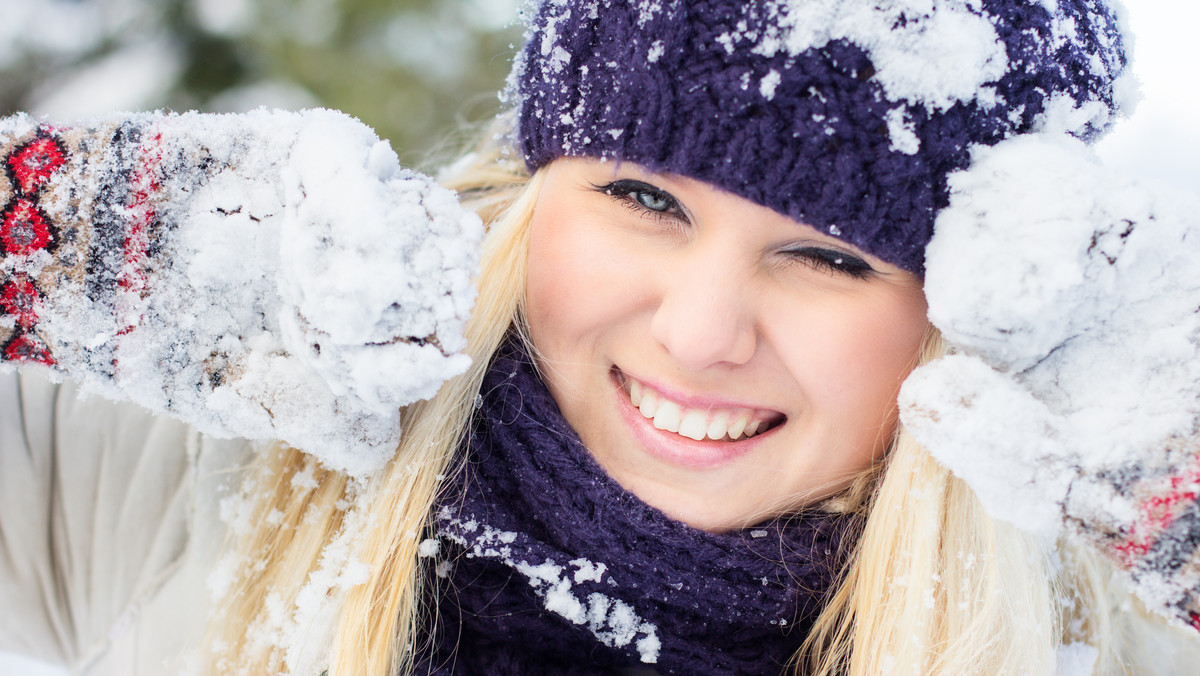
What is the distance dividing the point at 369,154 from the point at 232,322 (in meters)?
0.35

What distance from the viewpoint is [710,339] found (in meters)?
1.16

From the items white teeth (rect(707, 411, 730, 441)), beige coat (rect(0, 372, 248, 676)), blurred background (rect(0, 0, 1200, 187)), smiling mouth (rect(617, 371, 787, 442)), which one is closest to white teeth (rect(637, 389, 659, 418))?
smiling mouth (rect(617, 371, 787, 442))

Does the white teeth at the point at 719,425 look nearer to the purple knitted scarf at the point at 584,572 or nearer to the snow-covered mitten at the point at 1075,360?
the purple knitted scarf at the point at 584,572

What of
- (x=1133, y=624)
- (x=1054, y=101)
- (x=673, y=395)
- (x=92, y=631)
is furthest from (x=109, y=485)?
(x=1133, y=624)

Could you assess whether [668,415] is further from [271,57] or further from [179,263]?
[271,57]

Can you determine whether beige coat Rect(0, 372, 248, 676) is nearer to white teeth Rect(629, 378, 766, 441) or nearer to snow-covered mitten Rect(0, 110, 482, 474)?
snow-covered mitten Rect(0, 110, 482, 474)

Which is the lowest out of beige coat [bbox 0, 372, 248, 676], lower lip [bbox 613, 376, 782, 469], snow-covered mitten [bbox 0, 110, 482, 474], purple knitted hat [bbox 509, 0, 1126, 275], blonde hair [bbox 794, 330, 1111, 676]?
beige coat [bbox 0, 372, 248, 676]

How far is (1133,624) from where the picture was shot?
168 centimetres

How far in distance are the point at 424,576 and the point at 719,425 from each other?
64 centimetres

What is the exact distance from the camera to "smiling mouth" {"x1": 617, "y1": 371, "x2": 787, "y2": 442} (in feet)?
4.42

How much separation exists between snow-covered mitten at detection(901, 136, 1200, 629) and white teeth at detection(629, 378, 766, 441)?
0.36m

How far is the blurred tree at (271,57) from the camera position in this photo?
420cm

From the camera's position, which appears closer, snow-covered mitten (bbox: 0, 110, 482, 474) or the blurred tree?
snow-covered mitten (bbox: 0, 110, 482, 474)

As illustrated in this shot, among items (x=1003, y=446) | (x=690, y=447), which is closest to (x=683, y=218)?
(x=690, y=447)
